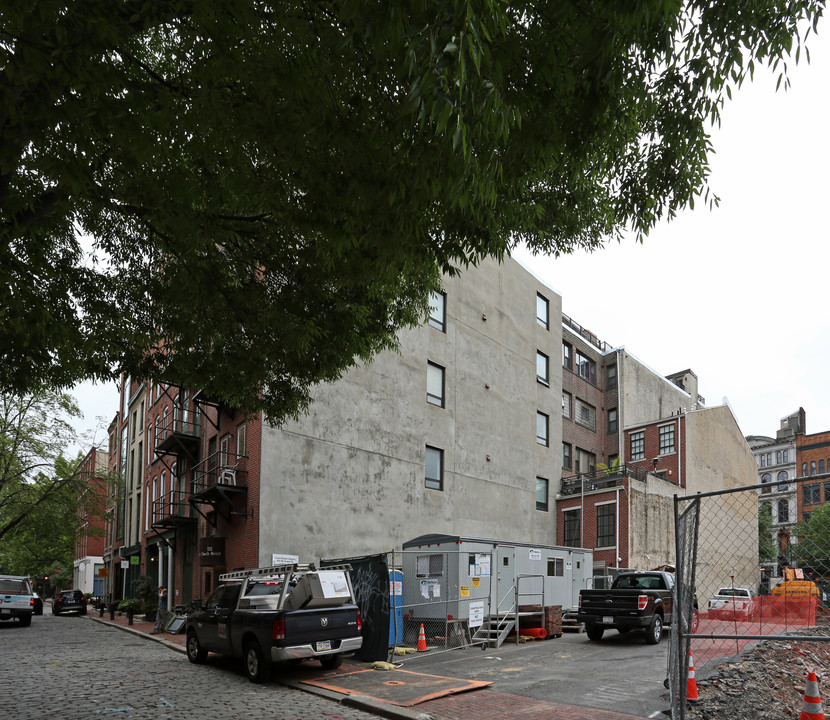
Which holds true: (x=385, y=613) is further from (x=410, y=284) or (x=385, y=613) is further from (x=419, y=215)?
(x=419, y=215)

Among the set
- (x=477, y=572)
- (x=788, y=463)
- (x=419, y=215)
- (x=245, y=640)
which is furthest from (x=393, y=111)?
(x=788, y=463)

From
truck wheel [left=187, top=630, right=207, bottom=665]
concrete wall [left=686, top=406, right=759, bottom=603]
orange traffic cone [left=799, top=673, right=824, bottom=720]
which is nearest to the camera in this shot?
orange traffic cone [left=799, top=673, right=824, bottom=720]

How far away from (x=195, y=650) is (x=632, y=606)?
33.9ft

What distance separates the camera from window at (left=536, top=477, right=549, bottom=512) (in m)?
36.6

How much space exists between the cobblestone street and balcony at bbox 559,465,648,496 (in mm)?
23378

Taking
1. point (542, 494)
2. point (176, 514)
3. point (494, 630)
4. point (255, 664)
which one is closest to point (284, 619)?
point (255, 664)

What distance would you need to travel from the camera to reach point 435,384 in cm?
3023

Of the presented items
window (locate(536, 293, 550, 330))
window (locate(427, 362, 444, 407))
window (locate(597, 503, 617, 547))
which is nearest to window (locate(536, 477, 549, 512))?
window (locate(597, 503, 617, 547))

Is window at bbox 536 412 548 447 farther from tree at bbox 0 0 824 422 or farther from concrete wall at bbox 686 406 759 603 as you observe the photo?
tree at bbox 0 0 824 422

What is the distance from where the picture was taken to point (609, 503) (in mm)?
35000

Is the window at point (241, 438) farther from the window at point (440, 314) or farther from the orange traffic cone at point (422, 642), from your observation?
the orange traffic cone at point (422, 642)

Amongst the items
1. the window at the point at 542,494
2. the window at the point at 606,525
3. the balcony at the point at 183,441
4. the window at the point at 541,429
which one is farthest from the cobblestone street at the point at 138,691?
the window at the point at 541,429

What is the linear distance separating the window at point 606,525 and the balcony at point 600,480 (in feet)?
3.18

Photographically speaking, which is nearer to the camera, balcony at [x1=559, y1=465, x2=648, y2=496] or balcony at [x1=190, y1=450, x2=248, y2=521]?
balcony at [x1=190, y1=450, x2=248, y2=521]
